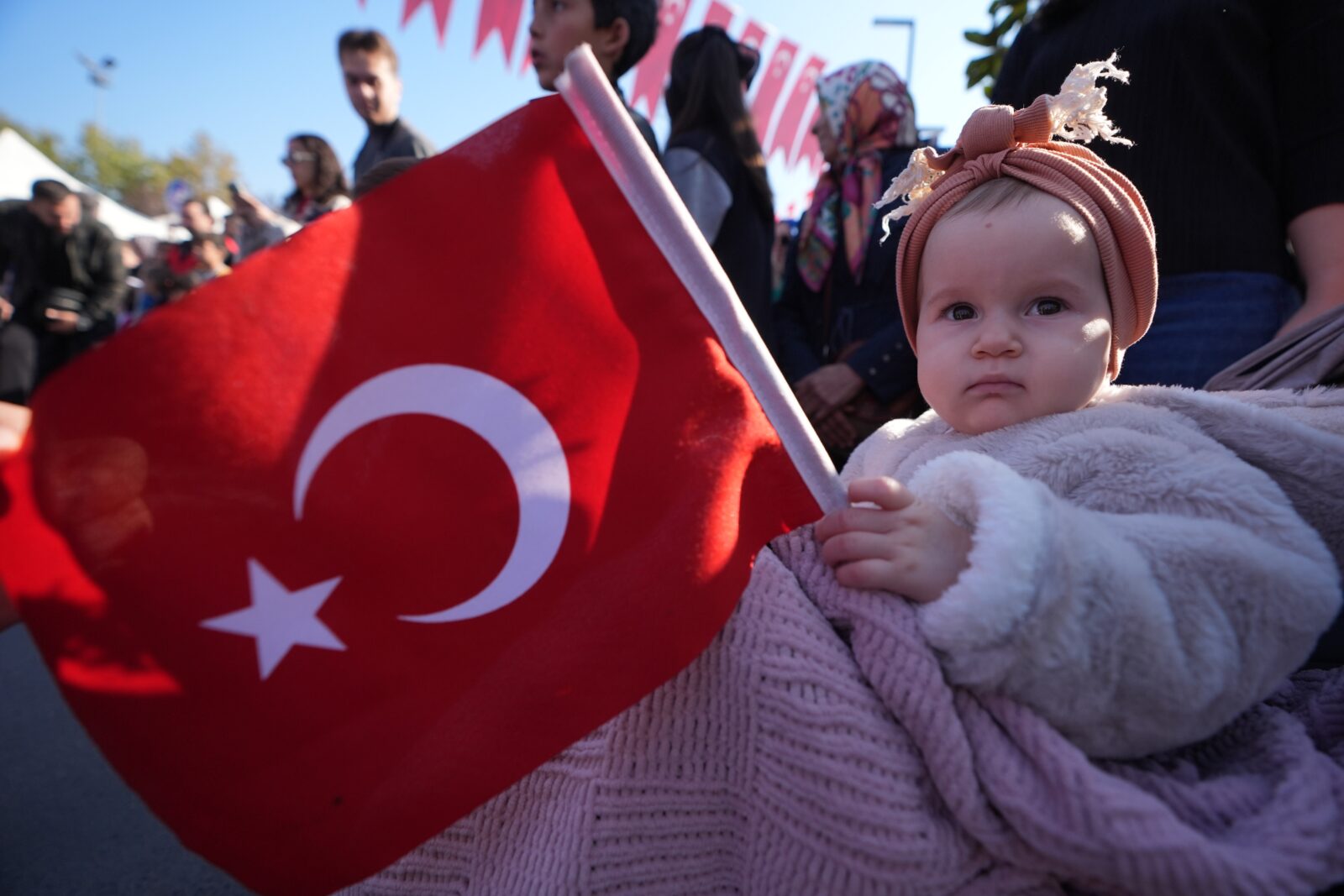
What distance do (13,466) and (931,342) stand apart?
111cm

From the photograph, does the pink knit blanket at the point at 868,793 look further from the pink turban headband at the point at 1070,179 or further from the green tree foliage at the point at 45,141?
the green tree foliage at the point at 45,141

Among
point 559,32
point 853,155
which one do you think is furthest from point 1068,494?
point 559,32

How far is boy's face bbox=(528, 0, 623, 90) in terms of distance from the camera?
6.94 ft

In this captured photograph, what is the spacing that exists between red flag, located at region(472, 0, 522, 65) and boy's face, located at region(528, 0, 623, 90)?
382 cm

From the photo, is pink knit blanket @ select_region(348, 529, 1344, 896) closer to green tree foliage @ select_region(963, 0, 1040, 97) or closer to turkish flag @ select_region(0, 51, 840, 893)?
turkish flag @ select_region(0, 51, 840, 893)

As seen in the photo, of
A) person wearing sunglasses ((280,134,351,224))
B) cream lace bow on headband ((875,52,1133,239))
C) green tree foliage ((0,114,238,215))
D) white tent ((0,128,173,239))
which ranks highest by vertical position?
green tree foliage ((0,114,238,215))

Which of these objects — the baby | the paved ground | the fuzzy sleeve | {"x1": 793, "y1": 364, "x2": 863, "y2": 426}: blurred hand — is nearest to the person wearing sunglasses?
the paved ground

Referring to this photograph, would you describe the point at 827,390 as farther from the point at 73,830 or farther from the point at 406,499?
the point at 73,830

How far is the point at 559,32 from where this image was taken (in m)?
2.12

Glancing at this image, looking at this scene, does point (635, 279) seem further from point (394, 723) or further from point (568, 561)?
point (394, 723)

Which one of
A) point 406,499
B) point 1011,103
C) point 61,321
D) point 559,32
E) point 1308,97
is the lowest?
point 406,499

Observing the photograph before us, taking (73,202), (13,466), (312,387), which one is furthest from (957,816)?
(73,202)

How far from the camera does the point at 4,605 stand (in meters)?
0.78

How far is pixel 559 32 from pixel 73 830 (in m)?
2.44
